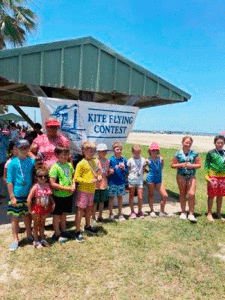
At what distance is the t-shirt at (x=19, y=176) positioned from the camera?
145 inches

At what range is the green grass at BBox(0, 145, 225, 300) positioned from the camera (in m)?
2.96

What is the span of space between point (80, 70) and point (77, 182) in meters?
2.52

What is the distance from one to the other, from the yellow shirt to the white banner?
1.35 metres

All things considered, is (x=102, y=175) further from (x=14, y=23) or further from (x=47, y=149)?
(x=14, y=23)

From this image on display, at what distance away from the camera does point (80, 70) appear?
5.43 meters

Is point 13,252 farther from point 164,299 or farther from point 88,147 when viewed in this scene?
point 164,299

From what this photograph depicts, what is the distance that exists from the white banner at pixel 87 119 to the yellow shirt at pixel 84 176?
1.35m

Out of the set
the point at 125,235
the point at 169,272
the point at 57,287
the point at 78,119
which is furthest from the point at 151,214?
the point at 57,287

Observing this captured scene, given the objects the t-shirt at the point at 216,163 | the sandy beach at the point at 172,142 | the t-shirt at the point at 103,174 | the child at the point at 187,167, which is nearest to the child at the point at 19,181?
the t-shirt at the point at 103,174

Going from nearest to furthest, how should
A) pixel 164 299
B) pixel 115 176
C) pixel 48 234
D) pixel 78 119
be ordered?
pixel 164 299 → pixel 48 234 → pixel 115 176 → pixel 78 119

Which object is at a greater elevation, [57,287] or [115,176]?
[115,176]

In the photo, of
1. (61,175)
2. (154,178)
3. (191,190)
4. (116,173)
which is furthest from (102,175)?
(191,190)

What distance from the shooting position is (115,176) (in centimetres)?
500

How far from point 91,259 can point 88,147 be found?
5.48 ft
